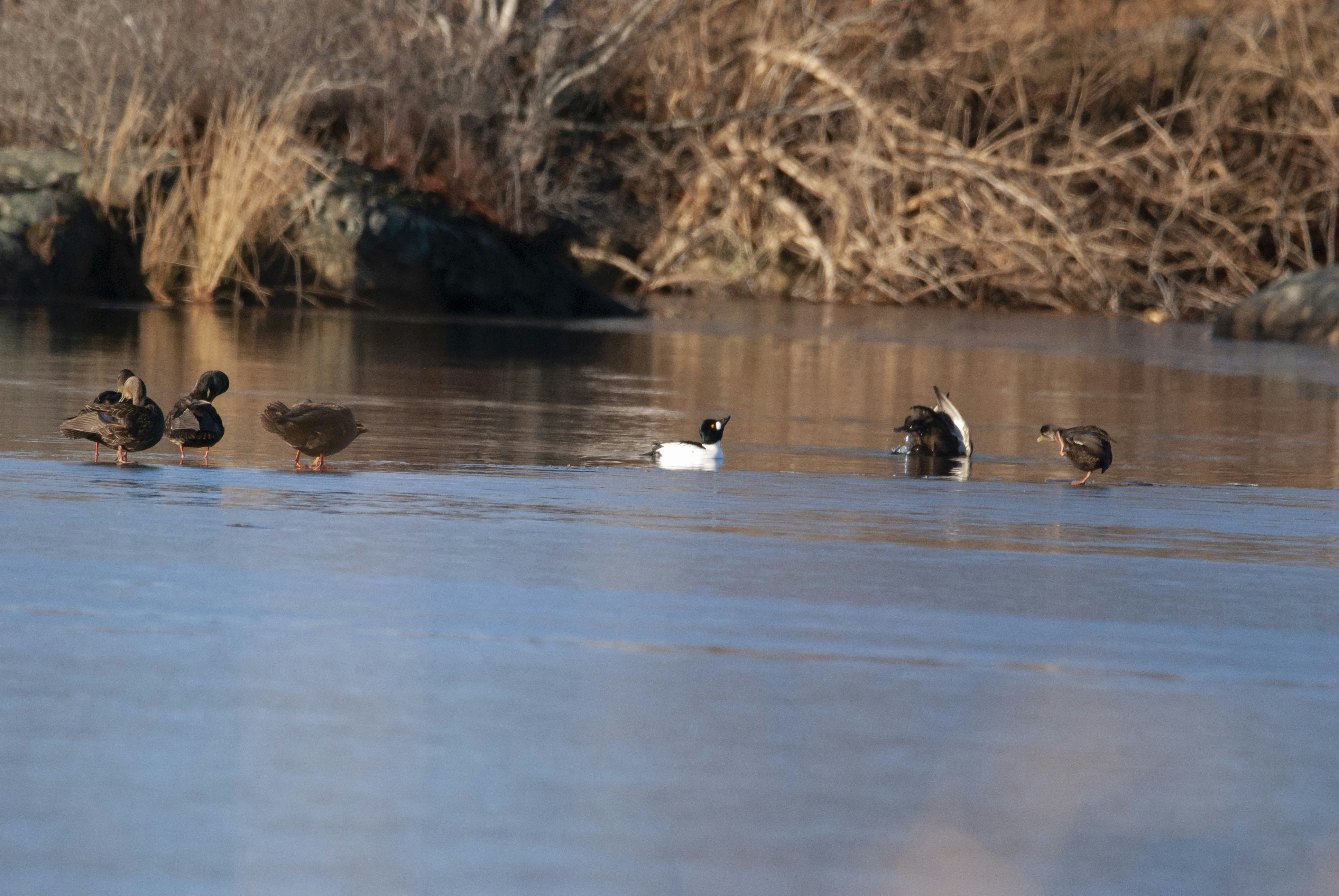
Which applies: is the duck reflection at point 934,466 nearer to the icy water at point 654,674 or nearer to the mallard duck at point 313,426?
the icy water at point 654,674

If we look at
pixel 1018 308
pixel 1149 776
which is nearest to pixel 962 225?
pixel 1018 308

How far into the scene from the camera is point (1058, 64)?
25.6m

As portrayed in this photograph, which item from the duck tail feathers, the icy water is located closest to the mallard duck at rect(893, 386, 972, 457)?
the icy water

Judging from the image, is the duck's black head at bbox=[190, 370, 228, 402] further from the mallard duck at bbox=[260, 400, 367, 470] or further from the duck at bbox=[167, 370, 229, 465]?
the mallard duck at bbox=[260, 400, 367, 470]

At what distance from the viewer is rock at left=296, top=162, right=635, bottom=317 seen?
17.4 m

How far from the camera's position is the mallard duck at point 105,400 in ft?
17.6

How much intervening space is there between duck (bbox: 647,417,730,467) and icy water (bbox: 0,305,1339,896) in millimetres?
152

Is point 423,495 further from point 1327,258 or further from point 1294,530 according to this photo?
point 1327,258

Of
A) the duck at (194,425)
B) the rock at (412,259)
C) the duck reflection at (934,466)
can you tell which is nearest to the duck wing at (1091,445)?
the duck reflection at (934,466)

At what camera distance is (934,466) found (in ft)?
21.2

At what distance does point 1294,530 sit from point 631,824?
3237mm

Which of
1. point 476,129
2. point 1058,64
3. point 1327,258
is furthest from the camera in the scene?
point 1058,64

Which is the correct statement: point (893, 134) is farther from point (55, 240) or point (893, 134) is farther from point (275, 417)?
point (275, 417)

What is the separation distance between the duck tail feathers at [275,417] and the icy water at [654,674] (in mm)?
186
